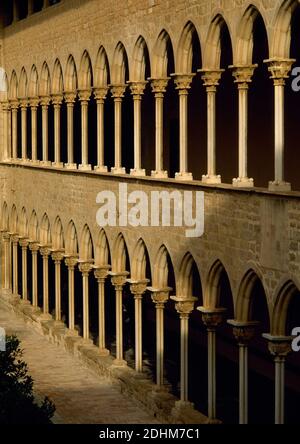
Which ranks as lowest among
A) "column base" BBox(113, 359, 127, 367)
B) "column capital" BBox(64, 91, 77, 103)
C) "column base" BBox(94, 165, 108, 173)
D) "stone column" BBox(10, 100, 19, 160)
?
"column base" BBox(113, 359, 127, 367)

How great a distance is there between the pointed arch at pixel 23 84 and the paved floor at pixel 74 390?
7.95m

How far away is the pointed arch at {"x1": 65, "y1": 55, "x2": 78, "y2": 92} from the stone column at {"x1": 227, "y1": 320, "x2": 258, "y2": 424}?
1327 centimetres

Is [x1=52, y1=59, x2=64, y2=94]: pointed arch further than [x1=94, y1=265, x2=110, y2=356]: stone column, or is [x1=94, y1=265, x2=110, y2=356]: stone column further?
[x1=52, y1=59, x2=64, y2=94]: pointed arch

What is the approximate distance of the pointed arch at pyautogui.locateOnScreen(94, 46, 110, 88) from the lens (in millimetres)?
32719

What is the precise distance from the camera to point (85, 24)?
111 feet

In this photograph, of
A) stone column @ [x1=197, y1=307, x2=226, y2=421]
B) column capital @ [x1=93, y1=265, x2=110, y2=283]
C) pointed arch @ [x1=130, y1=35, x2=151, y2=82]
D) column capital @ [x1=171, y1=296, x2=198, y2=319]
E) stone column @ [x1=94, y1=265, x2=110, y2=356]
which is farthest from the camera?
column capital @ [x1=93, y1=265, x2=110, y2=283]

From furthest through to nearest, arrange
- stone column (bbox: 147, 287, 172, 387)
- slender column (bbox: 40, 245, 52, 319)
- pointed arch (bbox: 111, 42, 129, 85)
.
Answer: slender column (bbox: 40, 245, 52, 319) → pointed arch (bbox: 111, 42, 129, 85) → stone column (bbox: 147, 287, 172, 387)

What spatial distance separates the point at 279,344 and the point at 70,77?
1511cm

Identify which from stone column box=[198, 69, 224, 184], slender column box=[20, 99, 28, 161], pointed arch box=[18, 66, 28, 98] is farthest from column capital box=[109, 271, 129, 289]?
pointed arch box=[18, 66, 28, 98]

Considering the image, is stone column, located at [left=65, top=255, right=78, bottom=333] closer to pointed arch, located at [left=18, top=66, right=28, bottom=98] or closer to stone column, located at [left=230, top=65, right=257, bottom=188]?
pointed arch, located at [left=18, top=66, right=28, bottom=98]

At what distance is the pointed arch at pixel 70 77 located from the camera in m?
35.6

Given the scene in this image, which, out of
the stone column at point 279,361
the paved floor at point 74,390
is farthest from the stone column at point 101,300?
the stone column at point 279,361
